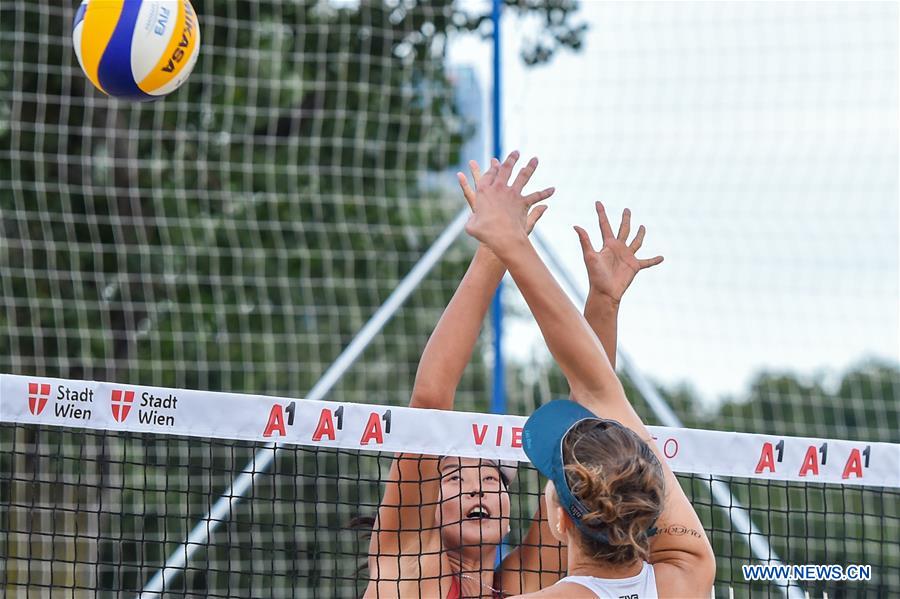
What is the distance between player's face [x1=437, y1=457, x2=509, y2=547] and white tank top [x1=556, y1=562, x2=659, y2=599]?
1.94 ft

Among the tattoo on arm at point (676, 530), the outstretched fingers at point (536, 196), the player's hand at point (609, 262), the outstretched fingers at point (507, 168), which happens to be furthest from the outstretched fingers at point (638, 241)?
the tattoo on arm at point (676, 530)

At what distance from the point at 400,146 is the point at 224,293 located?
1997 millimetres

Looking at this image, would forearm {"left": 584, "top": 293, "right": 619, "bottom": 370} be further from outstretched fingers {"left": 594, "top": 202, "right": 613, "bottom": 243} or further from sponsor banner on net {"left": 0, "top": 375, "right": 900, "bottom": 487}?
sponsor banner on net {"left": 0, "top": 375, "right": 900, "bottom": 487}

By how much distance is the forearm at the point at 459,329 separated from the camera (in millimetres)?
2793

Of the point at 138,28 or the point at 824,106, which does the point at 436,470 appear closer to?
the point at 138,28

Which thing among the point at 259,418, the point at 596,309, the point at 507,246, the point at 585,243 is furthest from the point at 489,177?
the point at 259,418

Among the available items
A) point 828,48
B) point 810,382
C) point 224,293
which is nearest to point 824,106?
point 828,48

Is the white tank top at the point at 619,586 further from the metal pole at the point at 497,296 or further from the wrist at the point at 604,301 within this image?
the metal pole at the point at 497,296

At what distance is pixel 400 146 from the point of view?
9484 mm

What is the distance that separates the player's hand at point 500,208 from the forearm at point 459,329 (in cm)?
34

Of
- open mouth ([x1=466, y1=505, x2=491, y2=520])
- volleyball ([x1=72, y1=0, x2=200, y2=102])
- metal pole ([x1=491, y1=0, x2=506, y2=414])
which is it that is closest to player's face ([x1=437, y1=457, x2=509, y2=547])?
open mouth ([x1=466, y1=505, x2=491, y2=520])

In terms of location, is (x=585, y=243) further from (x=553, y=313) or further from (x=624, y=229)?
(x=553, y=313)

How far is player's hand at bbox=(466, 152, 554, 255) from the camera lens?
2.38 m

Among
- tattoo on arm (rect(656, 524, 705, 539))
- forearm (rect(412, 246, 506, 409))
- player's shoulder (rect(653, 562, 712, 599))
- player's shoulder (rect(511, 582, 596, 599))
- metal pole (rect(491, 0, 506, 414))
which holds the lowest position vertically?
player's shoulder (rect(511, 582, 596, 599))
